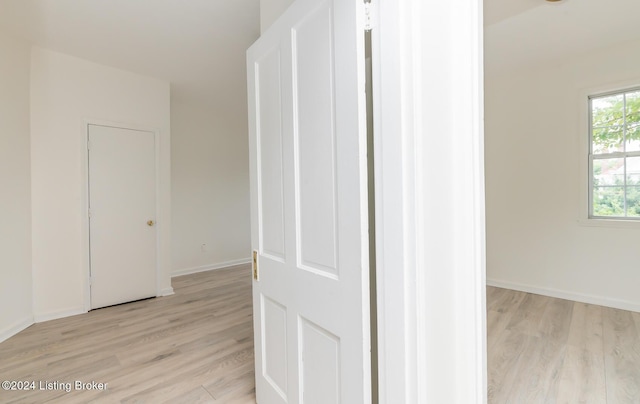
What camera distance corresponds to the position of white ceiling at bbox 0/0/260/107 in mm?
2143

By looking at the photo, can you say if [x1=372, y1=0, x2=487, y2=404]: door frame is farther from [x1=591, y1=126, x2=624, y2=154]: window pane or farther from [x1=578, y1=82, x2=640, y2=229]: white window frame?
[x1=591, y1=126, x2=624, y2=154]: window pane

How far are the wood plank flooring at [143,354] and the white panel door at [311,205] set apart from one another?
63cm

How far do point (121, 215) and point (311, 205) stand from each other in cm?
305

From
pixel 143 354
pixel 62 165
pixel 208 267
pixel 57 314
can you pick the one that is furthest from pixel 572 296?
pixel 62 165

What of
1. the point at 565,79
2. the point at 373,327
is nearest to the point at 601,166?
the point at 565,79

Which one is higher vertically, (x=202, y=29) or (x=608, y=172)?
(x=202, y=29)

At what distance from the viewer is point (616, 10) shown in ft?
7.44

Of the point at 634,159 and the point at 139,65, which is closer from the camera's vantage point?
the point at 634,159

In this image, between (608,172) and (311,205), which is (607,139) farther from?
(311,205)

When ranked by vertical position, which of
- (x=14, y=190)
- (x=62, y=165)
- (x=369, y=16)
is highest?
(x=369, y=16)

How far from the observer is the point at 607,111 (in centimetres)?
292

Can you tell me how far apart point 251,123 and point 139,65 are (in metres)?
2.49

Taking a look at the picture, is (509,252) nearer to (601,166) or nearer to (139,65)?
(601,166)

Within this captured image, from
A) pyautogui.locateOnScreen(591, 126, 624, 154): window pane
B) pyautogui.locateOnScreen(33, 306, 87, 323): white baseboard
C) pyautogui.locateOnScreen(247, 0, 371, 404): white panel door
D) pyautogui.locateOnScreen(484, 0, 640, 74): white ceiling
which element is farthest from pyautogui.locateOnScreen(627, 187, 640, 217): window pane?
pyautogui.locateOnScreen(33, 306, 87, 323): white baseboard
